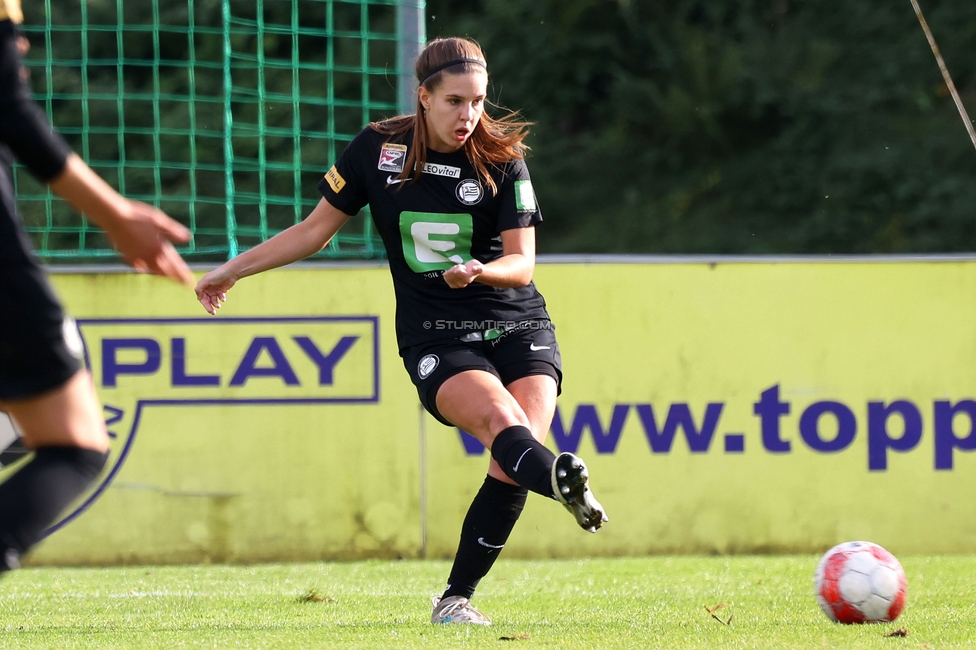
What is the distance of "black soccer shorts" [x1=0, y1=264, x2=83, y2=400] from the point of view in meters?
2.47

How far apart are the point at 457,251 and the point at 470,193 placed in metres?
0.18

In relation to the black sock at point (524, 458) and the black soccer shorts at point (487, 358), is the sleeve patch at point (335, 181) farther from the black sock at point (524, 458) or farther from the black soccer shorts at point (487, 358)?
the black sock at point (524, 458)

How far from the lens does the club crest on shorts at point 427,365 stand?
4086 millimetres

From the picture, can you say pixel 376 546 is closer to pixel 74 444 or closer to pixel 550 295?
pixel 550 295

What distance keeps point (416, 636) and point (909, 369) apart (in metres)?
3.63

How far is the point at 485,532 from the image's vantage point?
414 cm

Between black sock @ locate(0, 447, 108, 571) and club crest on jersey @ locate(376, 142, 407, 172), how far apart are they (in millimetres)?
1824

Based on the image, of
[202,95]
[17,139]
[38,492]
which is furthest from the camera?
[202,95]

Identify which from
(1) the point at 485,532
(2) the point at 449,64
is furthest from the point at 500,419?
Result: (2) the point at 449,64

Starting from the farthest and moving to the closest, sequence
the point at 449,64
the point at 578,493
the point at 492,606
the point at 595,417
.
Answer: the point at 595,417
the point at 492,606
the point at 449,64
the point at 578,493

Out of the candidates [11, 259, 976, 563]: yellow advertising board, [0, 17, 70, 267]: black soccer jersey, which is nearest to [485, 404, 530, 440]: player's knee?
[0, 17, 70, 267]: black soccer jersey

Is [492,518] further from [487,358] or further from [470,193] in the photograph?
[470,193]

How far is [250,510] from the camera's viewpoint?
255 inches

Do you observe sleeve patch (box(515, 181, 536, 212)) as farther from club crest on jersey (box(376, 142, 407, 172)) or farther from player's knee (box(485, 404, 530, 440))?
player's knee (box(485, 404, 530, 440))
